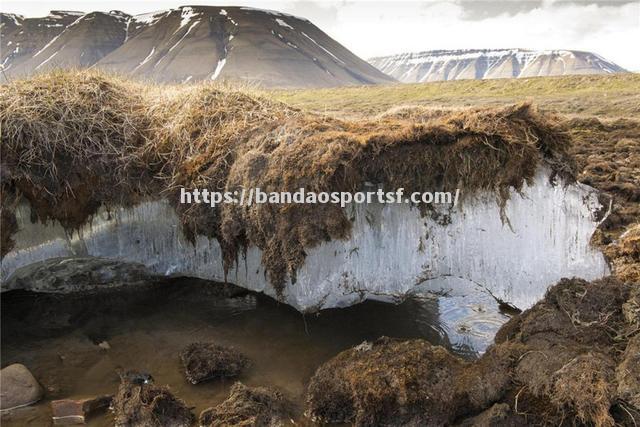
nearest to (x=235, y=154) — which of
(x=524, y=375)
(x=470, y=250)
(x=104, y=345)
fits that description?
(x=104, y=345)

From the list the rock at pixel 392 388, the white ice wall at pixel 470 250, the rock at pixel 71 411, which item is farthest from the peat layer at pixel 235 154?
the rock at pixel 71 411

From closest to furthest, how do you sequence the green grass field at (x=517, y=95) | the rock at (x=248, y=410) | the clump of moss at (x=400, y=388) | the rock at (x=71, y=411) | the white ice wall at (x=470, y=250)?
the clump of moss at (x=400, y=388) < the rock at (x=248, y=410) < the rock at (x=71, y=411) < the white ice wall at (x=470, y=250) < the green grass field at (x=517, y=95)

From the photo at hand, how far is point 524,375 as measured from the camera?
6.07 meters

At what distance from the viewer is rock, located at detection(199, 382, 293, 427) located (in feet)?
20.5

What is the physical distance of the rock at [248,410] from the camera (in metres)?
6.24

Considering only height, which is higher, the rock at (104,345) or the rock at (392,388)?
the rock at (392,388)

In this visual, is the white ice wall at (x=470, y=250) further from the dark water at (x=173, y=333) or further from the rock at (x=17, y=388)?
the rock at (x=17, y=388)

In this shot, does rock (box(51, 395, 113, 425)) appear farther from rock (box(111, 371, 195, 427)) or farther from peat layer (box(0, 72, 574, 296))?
peat layer (box(0, 72, 574, 296))

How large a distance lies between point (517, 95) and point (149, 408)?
1860 inches

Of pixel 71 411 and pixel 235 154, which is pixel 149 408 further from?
pixel 235 154

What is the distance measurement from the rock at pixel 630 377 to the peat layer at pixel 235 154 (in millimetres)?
2814

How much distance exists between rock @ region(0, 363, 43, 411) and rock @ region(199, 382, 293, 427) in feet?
7.85

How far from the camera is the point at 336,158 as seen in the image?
24.0ft

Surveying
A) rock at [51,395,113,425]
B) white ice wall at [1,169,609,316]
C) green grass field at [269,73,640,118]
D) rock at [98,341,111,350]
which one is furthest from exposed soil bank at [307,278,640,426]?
green grass field at [269,73,640,118]
